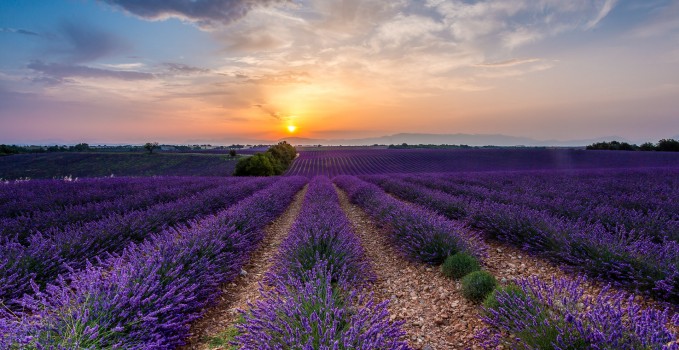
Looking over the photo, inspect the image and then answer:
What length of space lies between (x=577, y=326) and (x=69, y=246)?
20.2ft

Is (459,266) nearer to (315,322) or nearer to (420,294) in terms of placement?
(420,294)

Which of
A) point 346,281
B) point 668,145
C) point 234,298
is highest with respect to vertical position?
point 668,145

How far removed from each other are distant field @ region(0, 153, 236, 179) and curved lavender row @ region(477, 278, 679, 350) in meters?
33.1

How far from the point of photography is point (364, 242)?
250 inches

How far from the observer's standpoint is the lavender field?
216 centimetres

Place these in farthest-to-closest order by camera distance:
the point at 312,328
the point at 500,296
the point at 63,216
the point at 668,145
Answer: the point at 668,145, the point at 63,216, the point at 500,296, the point at 312,328

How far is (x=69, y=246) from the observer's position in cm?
447

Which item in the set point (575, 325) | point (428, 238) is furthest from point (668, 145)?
point (575, 325)

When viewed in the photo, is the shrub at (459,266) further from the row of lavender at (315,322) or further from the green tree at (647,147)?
the green tree at (647,147)

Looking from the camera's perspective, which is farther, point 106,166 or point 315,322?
point 106,166

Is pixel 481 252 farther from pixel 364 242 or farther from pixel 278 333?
pixel 278 333

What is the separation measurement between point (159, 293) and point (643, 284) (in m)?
5.17

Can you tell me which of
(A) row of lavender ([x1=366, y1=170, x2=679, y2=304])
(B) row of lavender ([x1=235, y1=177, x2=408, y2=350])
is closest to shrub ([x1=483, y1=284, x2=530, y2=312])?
(B) row of lavender ([x1=235, y1=177, x2=408, y2=350])

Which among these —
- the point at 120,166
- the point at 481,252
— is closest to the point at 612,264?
the point at 481,252
